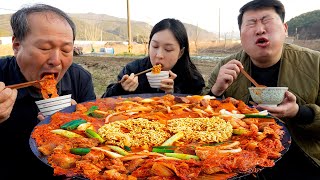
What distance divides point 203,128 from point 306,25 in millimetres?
42170

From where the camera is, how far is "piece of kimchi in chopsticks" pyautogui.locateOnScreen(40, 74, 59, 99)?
2.86m

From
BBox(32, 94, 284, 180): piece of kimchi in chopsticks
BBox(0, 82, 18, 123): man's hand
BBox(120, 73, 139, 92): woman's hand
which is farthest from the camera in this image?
BBox(120, 73, 139, 92): woman's hand

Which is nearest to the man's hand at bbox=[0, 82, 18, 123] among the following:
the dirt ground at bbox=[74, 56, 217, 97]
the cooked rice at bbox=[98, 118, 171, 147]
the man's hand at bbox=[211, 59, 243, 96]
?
the cooked rice at bbox=[98, 118, 171, 147]

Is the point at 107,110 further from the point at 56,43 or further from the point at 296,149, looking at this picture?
the point at 296,149

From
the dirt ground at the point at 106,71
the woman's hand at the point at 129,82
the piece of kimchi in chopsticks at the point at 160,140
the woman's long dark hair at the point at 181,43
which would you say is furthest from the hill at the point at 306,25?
the piece of kimchi in chopsticks at the point at 160,140

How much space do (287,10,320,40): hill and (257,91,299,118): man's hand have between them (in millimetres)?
36646

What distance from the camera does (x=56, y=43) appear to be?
290 cm

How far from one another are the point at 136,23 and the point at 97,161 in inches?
4836

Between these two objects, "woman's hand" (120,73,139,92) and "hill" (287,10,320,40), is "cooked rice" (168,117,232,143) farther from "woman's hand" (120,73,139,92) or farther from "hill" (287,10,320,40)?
"hill" (287,10,320,40)

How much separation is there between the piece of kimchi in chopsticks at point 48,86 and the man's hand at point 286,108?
2.02 metres

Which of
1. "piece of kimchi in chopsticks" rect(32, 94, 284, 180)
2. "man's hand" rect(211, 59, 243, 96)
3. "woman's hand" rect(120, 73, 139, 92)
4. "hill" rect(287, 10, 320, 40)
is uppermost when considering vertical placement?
"hill" rect(287, 10, 320, 40)

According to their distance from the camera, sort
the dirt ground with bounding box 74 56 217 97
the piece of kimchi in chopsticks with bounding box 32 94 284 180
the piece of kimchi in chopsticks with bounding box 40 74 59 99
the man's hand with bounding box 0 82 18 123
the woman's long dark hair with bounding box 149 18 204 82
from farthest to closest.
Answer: the dirt ground with bounding box 74 56 217 97, the woman's long dark hair with bounding box 149 18 204 82, the piece of kimchi in chopsticks with bounding box 40 74 59 99, the man's hand with bounding box 0 82 18 123, the piece of kimchi in chopsticks with bounding box 32 94 284 180

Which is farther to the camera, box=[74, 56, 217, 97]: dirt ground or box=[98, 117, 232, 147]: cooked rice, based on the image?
box=[74, 56, 217, 97]: dirt ground

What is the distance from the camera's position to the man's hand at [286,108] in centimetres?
269
